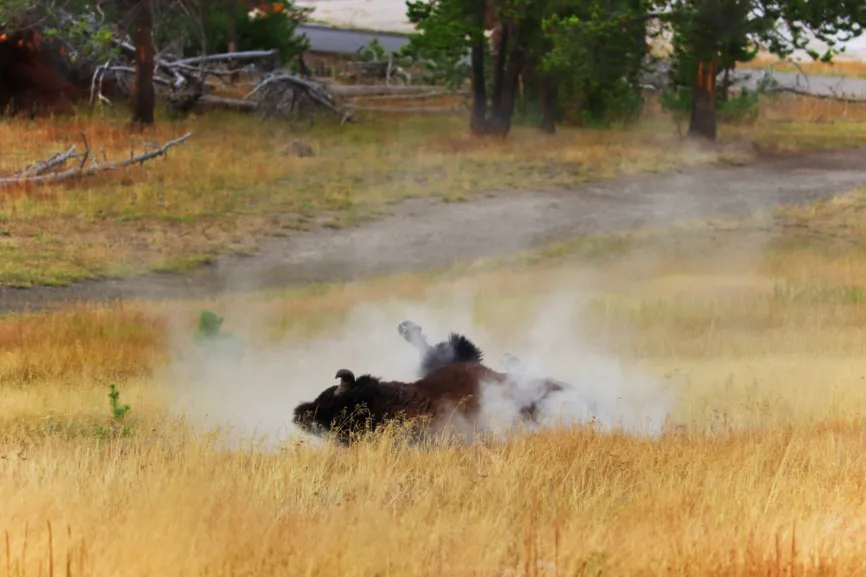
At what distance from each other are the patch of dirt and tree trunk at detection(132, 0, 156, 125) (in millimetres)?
9673

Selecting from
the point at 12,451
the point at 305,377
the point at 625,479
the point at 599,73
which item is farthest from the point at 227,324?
the point at 599,73

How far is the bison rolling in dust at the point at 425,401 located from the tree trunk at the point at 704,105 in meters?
23.0

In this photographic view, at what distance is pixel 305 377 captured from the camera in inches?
381

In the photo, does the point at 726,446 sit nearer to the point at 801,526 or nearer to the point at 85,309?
the point at 801,526

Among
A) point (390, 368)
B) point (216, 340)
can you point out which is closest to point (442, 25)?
point (216, 340)

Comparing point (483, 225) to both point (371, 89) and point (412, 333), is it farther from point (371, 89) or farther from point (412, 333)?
point (371, 89)

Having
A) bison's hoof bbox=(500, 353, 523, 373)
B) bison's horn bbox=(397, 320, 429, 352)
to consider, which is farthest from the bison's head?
bison's hoof bbox=(500, 353, 523, 373)

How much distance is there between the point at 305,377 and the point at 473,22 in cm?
1939

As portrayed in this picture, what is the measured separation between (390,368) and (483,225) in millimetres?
10553

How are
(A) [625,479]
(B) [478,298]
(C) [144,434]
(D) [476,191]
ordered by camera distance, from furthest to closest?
1. (D) [476,191]
2. (B) [478,298]
3. (C) [144,434]
4. (A) [625,479]

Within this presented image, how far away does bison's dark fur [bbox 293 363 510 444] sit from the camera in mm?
6773

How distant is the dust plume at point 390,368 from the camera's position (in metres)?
7.57

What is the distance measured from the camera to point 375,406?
22.6ft

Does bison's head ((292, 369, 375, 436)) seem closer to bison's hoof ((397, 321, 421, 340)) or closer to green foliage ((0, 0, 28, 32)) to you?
bison's hoof ((397, 321, 421, 340))
